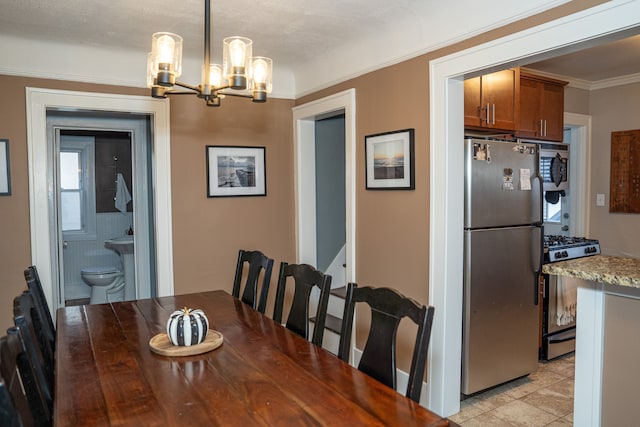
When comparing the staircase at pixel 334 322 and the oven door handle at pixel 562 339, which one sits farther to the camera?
the staircase at pixel 334 322

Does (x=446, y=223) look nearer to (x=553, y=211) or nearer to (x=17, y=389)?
(x=17, y=389)

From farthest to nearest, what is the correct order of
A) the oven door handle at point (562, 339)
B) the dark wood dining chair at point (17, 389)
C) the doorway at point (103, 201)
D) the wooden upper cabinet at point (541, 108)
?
the doorway at point (103, 201) → the wooden upper cabinet at point (541, 108) → the oven door handle at point (562, 339) → the dark wood dining chair at point (17, 389)

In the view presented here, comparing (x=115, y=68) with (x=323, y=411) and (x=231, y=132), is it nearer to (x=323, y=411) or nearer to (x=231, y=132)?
(x=231, y=132)

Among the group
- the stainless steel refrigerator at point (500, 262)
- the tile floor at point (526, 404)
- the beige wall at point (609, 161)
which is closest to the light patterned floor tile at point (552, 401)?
the tile floor at point (526, 404)

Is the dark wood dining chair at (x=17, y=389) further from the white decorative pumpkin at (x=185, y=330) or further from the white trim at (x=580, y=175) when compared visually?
A: the white trim at (x=580, y=175)

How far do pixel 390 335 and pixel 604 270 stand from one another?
102cm

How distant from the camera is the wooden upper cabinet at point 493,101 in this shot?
320 centimetres

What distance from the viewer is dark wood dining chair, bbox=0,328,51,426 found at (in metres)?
0.99

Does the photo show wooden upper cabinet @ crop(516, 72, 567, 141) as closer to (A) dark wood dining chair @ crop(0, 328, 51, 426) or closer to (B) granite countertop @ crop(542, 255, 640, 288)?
(B) granite countertop @ crop(542, 255, 640, 288)

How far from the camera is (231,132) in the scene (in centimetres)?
401

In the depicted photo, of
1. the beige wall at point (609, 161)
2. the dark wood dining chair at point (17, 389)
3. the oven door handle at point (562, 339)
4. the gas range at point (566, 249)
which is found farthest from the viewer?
the beige wall at point (609, 161)

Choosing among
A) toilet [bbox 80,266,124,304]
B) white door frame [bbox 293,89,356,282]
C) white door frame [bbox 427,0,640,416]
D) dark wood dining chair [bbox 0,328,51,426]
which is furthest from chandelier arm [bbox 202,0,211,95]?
toilet [bbox 80,266,124,304]

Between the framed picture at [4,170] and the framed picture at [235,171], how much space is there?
56.5 inches

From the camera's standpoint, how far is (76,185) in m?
4.65
